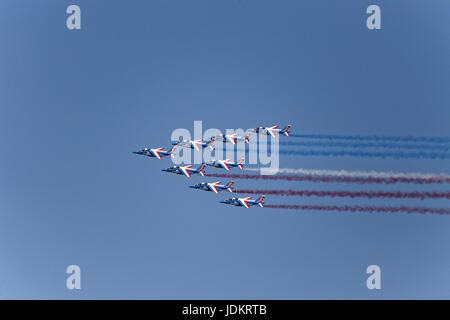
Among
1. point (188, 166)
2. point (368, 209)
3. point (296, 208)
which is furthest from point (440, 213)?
point (188, 166)

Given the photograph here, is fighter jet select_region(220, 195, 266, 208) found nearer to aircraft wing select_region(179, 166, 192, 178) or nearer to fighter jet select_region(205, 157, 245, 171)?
fighter jet select_region(205, 157, 245, 171)

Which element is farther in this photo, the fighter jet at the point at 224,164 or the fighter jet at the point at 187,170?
the fighter jet at the point at 187,170

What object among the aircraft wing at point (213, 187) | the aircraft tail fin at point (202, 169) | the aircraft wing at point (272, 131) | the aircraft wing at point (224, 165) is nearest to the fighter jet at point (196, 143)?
the aircraft tail fin at point (202, 169)

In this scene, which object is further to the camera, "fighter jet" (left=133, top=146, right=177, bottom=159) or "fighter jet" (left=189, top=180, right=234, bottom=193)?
"fighter jet" (left=133, top=146, right=177, bottom=159)

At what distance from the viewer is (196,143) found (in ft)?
319

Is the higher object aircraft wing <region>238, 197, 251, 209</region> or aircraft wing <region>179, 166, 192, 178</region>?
aircraft wing <region>179, 166, 192, 178</region>

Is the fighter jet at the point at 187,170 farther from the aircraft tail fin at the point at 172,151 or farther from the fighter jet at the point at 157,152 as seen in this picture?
the fighter jet at the point at 157,152

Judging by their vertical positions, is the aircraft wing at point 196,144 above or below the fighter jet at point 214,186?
above

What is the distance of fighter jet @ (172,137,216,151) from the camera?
97.1 meters

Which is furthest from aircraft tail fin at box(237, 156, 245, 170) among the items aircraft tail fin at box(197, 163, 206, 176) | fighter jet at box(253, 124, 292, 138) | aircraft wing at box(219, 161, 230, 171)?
fighter jet at box(253, 124, 292, 138)

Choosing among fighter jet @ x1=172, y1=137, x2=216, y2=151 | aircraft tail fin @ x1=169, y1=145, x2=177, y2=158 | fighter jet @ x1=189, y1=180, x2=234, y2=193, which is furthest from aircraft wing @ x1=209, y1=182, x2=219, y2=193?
aircraft tail fin @ x1=169, y1=145, x2=177, y2=158

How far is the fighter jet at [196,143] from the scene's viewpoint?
9706cm
